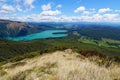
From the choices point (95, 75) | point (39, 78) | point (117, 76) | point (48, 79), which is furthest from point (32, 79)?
point (117, 76)

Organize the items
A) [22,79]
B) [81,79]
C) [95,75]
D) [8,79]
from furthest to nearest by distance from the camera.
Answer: [8,79]
[22,79]
[95,75]
[81,79]

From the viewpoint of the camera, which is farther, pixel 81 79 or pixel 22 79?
pixel 22 79

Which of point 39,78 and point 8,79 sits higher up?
point 39,78

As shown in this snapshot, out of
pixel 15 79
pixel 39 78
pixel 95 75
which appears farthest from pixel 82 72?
pixel 15 79

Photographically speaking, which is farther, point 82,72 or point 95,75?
point 82,72

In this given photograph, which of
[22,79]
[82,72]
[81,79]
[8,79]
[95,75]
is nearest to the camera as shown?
[81,79]

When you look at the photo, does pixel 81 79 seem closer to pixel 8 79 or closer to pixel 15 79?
pixel 15 79

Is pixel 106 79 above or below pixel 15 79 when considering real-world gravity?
above

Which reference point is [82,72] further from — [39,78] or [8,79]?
[8,79]

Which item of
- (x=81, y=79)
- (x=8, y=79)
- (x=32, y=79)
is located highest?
(x=81, y=79)
